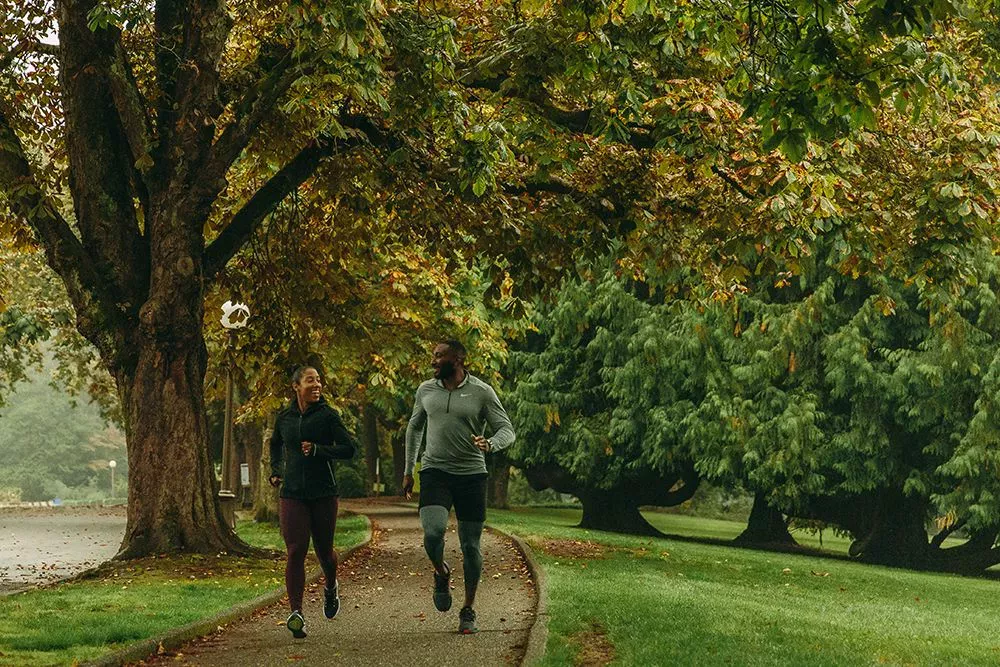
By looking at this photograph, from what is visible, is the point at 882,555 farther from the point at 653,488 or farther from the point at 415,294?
the point at 415,294

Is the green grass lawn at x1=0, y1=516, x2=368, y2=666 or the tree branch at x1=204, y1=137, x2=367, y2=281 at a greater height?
the tree branch at x1=204, y1=137, x2=367, y2=281

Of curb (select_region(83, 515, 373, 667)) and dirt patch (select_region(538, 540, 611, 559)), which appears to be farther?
dirt patch (select_region(538, 540, 611, 559))

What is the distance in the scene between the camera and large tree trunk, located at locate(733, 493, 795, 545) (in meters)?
31.8

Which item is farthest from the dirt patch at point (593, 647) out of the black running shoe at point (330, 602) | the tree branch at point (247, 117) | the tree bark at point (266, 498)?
the tree bark at point (266, 498)

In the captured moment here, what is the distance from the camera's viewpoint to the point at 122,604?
1073 cm

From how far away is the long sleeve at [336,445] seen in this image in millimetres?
8773

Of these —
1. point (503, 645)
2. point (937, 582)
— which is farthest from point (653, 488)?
point (503, 645)

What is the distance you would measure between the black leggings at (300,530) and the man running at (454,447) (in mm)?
714

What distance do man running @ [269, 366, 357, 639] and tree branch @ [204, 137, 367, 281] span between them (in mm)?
6081

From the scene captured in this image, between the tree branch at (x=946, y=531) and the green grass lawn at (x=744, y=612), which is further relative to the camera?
the tree branch at (x=946, y=531)

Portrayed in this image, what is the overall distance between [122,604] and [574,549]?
33.3ft

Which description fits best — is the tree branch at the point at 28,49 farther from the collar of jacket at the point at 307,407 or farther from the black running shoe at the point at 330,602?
the black running shoe at the point at 330,602

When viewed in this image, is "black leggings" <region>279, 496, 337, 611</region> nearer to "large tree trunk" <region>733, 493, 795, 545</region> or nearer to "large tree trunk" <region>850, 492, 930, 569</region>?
"large tree trunk" <region>850, 492, 930, 569</region>

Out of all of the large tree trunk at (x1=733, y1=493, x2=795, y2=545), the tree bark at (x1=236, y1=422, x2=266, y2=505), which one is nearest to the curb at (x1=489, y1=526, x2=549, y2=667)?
the large tree trunk at (x1=733, y1=493, x2=795, y2=545)
